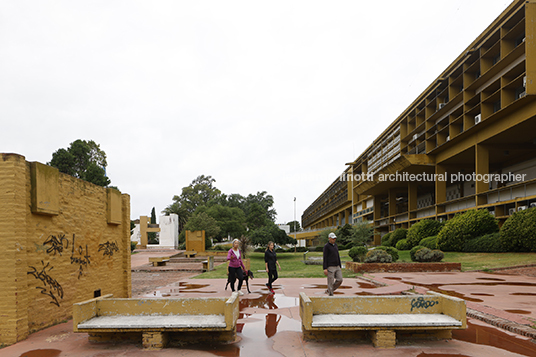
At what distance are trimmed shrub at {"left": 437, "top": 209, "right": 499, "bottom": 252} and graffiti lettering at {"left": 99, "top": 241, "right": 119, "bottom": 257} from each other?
1970 centimetres

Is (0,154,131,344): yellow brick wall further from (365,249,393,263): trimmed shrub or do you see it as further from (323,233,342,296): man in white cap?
(365,249,393,263): trimmed shrub

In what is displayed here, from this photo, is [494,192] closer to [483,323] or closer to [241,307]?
[483,323]

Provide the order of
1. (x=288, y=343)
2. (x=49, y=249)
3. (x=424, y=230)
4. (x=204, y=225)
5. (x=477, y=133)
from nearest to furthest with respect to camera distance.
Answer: (x=288, y=343), (x=49, y=249), (x=477, y=133), (x=424, y=230), (x=204, y=225)

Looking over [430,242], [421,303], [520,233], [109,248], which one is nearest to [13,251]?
[109,248]

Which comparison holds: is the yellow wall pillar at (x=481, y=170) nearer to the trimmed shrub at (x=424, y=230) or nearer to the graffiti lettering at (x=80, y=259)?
the trimmed shrub at (x=424, y=230)

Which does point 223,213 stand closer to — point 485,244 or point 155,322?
point 485,244

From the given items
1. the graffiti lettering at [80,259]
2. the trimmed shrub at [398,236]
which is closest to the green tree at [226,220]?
the trimmed shrub at [398,236]

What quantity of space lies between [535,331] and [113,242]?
10.0 m

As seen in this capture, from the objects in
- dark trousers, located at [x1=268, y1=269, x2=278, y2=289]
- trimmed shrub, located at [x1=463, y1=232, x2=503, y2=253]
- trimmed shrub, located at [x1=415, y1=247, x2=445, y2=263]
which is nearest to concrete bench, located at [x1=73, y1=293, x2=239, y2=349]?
dark trousers, located at [x1=268, y1=269, x2=278, y2=289]

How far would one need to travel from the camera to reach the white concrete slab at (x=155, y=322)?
5.45 meters

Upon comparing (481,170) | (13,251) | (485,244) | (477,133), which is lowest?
(485,244)

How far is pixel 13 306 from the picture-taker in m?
6.09

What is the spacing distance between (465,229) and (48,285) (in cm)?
2174

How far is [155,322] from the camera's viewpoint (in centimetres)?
570
